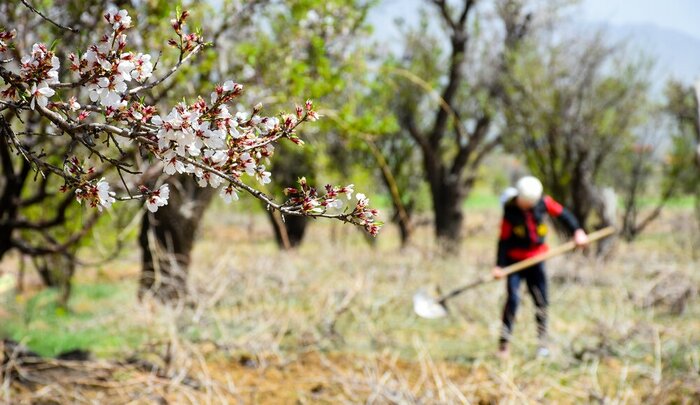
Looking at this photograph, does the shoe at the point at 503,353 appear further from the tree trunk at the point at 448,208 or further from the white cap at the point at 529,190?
the tree trunk at the point at 448,208

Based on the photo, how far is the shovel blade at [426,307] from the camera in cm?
657

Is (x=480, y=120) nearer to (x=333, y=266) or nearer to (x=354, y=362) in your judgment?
(x=333, y=266)

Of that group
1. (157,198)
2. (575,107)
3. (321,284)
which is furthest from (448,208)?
(157,198)

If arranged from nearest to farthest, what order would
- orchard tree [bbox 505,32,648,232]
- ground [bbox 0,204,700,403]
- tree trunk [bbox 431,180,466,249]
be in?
ground [bbox 0,204,700,403] → orchard tree [bbox 505,32,648,232] → tree trunk [bbox 431,180,466,249]

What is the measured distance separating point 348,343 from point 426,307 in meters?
1.08

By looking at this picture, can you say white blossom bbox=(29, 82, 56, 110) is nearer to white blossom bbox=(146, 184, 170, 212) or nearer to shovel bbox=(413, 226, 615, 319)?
white blossom bbox=(146, 184, 170, 212)

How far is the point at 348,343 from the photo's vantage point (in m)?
5.91

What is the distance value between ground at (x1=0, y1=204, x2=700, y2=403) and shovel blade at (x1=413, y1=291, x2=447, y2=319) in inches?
9.3

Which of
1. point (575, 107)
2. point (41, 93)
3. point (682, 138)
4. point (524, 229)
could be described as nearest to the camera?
point (41, 93)

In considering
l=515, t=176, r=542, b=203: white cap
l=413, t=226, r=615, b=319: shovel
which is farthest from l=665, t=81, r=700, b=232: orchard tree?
l=515, t=176, r=542, b=203: white cap

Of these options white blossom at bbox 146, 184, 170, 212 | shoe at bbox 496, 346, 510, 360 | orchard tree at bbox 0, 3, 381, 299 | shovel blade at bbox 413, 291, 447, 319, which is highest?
orchard tree at bbox 0, 3, 381, 299

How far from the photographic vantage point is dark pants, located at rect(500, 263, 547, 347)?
607 cm

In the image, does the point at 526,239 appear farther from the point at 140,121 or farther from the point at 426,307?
the point at 140,121

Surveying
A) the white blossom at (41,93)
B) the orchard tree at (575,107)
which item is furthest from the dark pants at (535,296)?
the orchard tree at (575,107)
